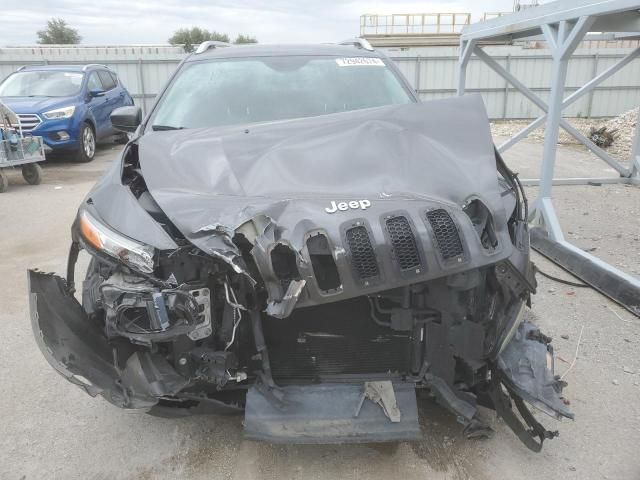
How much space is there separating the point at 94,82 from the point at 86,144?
65.5 inches

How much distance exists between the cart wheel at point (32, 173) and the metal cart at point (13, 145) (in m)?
0.12

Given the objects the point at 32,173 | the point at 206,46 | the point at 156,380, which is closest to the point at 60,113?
the point at 32,173

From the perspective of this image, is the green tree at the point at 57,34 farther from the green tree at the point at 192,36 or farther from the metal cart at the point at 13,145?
the metal cart at the point at 13,145

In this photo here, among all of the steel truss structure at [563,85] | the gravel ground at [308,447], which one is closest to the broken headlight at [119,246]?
the gravel ground at [308,447]

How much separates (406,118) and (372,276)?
1150 mm

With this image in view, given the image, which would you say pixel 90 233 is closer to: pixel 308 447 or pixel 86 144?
pixel 308 447

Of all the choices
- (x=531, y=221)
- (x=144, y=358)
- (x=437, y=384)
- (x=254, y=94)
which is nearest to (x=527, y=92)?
(x=531, y=221)

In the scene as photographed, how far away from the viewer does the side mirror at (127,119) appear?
361 cm

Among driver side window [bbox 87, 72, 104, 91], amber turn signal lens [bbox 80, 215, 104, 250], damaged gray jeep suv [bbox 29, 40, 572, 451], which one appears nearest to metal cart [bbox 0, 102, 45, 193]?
driver side window [bbox 87, 72, 104, 91]

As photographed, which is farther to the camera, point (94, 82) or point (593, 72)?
point (593, 72)

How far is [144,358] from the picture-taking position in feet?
6.93

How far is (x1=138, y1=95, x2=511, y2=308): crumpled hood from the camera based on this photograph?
1.96 m

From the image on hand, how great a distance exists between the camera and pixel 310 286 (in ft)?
6.05

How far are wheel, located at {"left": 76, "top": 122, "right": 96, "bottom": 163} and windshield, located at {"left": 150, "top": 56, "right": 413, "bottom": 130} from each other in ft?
25.1
